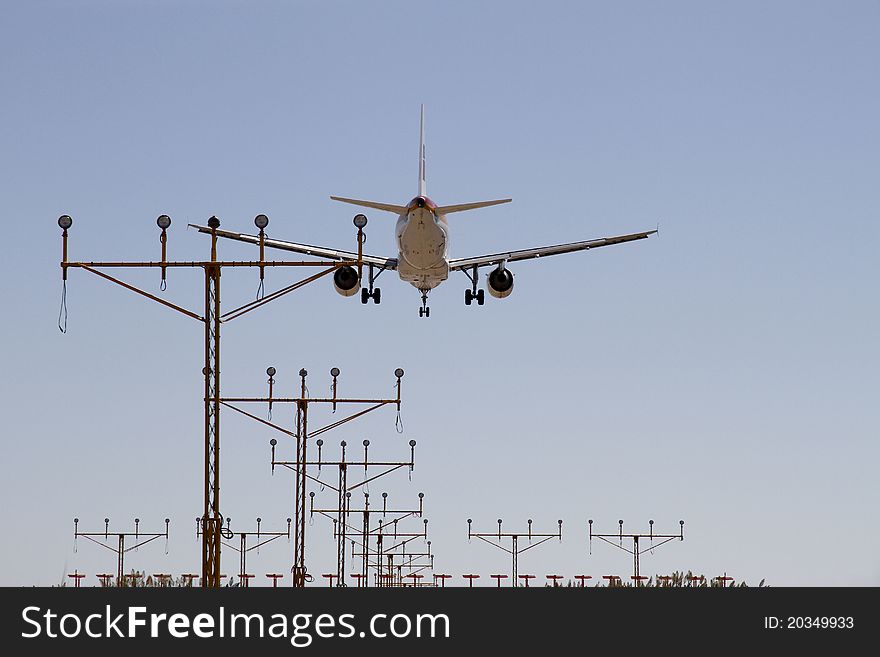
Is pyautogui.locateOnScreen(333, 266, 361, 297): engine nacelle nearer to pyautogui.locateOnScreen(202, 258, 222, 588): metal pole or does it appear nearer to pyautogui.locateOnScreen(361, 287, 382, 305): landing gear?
pyautogui.locateOnScreen(361, 287, 382, 305): landing gear

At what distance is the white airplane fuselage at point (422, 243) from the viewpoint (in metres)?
64.4

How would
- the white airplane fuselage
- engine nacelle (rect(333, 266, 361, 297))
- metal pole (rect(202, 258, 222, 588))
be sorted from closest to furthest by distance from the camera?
metal pole (rect(202, 258, 222, 588)), the white airplane fuselage, engine nacelle (rect(333, 266, 361, 297))

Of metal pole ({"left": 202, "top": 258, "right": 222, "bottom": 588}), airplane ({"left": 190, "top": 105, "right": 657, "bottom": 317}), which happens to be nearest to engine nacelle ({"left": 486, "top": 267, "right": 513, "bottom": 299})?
airplane ({"left": 190, "top": 105, "right": 657, "bottom": 317})

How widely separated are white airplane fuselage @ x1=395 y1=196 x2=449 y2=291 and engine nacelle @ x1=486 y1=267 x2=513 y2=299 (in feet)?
13.7

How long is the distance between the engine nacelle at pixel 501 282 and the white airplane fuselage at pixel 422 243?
13.7 feet

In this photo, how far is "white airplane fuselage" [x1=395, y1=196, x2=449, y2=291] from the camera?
64438mm

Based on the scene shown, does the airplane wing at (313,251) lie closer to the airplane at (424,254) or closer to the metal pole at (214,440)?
the airplane at (424,254)

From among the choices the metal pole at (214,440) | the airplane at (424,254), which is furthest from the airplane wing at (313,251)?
the metal pole at (214,440)

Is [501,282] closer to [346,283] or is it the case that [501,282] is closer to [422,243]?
[346,283]

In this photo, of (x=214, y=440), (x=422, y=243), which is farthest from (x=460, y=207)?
(x=214, y=440)

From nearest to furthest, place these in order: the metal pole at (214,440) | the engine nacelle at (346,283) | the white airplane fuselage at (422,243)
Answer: the metal pole at (214,440), the white airplane fuselage at (422,243), the engine nacelle at (346,283)
